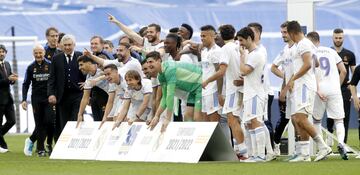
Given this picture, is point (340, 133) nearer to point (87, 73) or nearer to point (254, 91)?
point (254, 91)

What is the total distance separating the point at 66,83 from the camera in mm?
22422

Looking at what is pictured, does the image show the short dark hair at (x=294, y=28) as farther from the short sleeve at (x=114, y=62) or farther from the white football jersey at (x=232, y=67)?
the short sleeve at (x=114, y=62)

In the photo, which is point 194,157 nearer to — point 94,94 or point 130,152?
point 130,152

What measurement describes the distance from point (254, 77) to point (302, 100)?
0.83m

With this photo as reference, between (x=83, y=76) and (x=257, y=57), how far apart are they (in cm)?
514

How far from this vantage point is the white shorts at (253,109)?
722 inches

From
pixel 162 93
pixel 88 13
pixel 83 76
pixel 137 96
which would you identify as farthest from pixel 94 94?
pixel 88 13

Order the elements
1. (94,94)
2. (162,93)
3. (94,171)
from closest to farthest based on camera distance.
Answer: (94,171) < (162,93) < (94,94)

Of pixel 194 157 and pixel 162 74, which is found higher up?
pixel 162 74

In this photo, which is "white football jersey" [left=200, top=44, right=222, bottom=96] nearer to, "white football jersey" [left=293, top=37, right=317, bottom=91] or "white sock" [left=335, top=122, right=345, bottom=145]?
"white football jersey" [left=293, top=37, right=317, bottom=91]

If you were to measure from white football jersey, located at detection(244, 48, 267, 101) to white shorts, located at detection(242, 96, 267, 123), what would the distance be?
0.06 metres

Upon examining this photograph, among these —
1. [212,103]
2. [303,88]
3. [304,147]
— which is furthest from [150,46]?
[304,147]

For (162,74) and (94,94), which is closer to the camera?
(162,74)

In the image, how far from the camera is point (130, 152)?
19.4 meters
